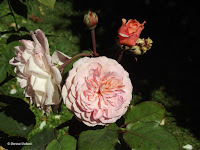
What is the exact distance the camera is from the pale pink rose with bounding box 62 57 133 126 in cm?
81

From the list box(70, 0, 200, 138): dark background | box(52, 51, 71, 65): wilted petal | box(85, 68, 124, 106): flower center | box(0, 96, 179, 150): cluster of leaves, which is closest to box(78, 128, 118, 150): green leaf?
box(0, 96, 179, 150): cluster of leaves

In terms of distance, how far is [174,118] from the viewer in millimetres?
2322

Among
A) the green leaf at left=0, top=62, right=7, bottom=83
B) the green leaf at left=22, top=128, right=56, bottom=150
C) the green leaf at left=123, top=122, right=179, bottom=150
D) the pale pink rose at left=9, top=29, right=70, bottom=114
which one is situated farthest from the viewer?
the green leaf at left=0, top=62, right=7, bottom=83

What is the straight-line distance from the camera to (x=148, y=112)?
111 cm

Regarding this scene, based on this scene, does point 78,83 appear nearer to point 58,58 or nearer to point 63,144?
point 58,58

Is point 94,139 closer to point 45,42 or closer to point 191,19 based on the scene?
point 45,42

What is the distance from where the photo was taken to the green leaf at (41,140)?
3.30ft

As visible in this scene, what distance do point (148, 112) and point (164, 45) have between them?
6.31 feet

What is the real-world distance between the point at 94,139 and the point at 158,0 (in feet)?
9.36

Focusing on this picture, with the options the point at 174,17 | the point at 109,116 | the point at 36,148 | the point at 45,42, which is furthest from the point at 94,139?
the point at 174,17

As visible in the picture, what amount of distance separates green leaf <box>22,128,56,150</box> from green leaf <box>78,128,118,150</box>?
174 millimetres

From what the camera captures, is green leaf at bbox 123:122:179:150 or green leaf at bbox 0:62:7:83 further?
green leaf at bbox 0:62:7:83

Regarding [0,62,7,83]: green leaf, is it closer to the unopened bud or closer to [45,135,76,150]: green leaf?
[45,135,76,150]: green leaf

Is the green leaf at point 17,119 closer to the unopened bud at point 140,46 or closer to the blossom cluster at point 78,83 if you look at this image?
the blossom cluster at point 78,83
